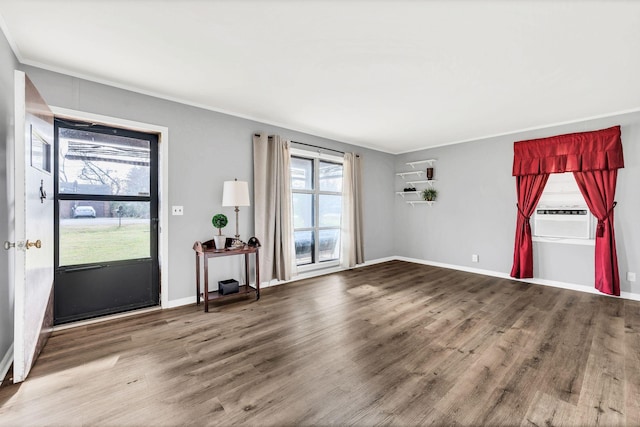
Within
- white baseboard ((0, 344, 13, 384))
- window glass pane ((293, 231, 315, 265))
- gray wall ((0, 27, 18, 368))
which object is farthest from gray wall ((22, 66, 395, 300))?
white baseboard ((0, 344, 13, 384))

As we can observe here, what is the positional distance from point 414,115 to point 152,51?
3.09m

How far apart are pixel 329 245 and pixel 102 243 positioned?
3.46 metres

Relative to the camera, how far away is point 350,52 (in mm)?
2311

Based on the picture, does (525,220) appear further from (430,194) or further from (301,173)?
(301,173)

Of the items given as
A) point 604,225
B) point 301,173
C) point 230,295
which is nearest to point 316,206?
point 301,173

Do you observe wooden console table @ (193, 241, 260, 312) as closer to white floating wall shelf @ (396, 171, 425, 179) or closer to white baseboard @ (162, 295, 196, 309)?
white baseboard @ (162, 295, 196, 309)

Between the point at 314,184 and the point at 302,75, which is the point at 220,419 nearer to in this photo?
the point at 302,75

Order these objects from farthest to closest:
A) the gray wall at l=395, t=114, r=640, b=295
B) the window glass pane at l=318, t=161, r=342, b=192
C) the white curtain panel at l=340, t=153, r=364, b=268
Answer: the white curtain panel at l=340, t=153, r=364, b=268 → the window glass pane at l=318, t=161, r=342, b=192 → the gray wall at l=395, t=114, r=640, b=295

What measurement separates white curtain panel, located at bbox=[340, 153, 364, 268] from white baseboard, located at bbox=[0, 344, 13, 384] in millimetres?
4256

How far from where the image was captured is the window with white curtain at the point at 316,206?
4812 millimetres

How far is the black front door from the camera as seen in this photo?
9.11 feet

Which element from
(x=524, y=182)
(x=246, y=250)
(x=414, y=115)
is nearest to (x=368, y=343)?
(x=246, y=250)

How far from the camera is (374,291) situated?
3.99 meters

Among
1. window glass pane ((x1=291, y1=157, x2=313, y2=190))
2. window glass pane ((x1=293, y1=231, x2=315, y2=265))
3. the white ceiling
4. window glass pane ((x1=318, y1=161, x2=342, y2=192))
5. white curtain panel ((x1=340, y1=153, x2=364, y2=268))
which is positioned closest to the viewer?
the white ceiling
